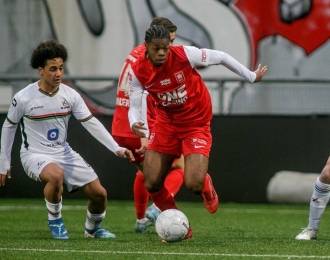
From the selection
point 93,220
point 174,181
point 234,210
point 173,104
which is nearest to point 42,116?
point 93,220

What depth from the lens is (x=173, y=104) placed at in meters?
10.6

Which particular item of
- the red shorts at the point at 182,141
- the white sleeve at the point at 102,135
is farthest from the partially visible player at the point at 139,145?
the white sleeve at the point at 102,135

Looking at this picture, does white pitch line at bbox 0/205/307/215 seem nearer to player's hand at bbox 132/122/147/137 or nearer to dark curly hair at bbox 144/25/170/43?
player's hand at bbox 132/122/147/137

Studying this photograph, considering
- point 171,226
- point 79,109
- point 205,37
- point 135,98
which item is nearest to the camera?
point 171,226

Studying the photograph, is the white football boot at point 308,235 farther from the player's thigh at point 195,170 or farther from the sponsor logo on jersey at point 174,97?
the sponsor logo on jersey at point 174,97

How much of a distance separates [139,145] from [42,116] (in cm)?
170

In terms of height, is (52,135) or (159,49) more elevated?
(159,49)

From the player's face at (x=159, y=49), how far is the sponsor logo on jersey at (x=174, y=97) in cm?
34

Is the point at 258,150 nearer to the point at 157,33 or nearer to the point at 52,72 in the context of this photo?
the point at 52,72

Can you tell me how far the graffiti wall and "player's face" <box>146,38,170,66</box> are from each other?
6654mm

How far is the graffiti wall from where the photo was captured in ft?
56.1

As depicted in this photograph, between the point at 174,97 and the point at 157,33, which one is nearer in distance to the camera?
the point at 157,33

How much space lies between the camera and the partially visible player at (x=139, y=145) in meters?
11.7

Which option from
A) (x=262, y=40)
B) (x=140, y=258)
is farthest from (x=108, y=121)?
(x=140, y=258)
